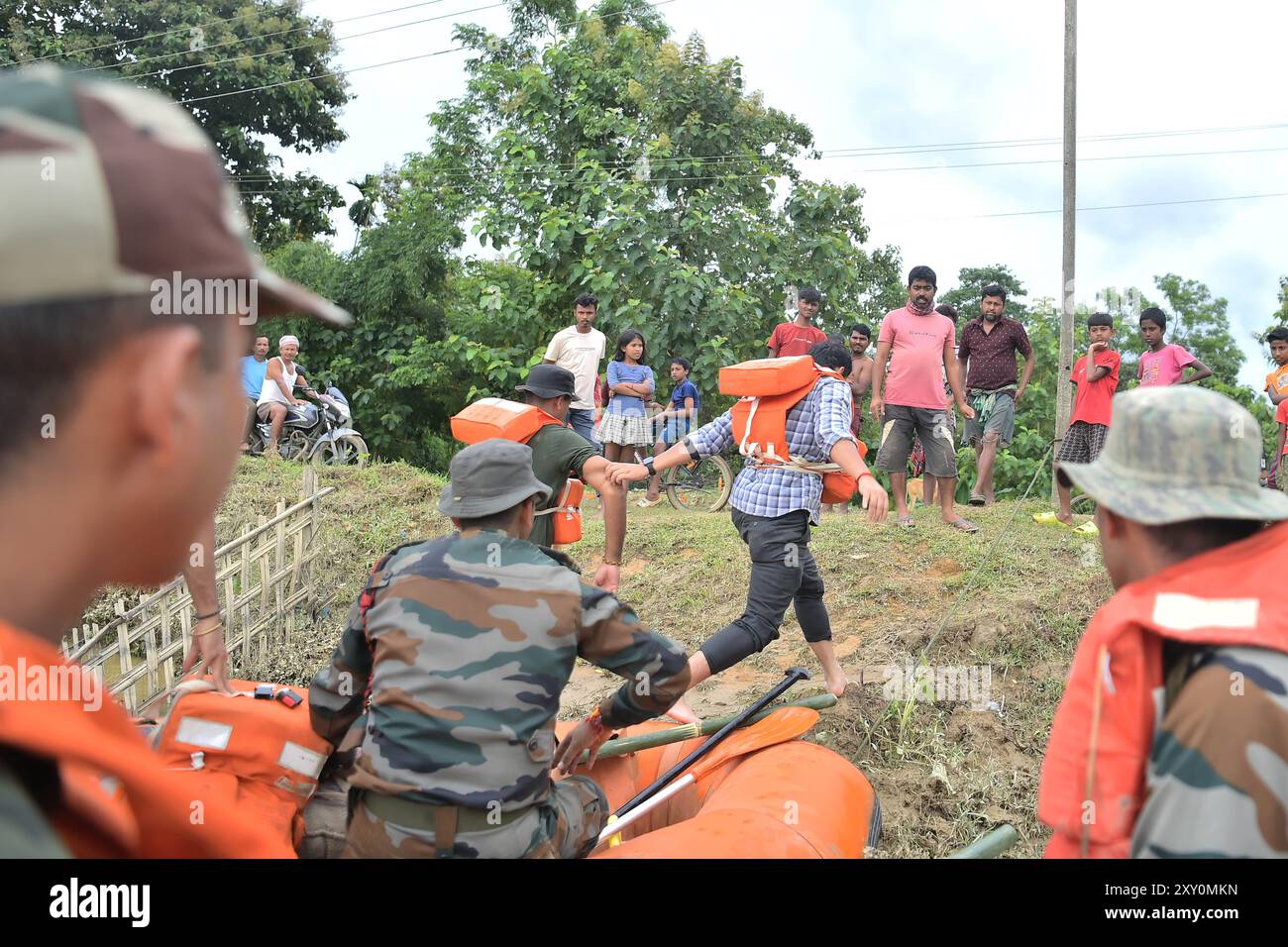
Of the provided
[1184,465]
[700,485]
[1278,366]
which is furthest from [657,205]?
[1184,465]

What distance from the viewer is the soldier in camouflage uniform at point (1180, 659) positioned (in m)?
1.43

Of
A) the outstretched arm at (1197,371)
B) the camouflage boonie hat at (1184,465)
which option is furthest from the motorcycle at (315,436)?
the camouflage boonie hat at (1184,465)

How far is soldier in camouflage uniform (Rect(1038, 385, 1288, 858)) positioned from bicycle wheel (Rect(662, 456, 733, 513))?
8968 mm

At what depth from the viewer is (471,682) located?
8.23ft

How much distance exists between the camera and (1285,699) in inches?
55.6

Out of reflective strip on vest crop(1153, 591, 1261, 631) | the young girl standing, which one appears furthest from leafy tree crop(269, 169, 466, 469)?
reflective strip on vest crop(1153, 591, 1261, 631)

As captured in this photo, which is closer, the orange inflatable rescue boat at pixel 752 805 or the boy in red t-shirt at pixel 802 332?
the orange inflatable rescue boat at pixel 752 805

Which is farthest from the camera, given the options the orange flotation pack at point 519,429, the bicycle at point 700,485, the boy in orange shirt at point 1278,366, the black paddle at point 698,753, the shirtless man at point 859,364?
the bicycle at point 700,485

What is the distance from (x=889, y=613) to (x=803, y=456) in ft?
8.01

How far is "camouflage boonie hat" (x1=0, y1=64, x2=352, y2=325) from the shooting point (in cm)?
72

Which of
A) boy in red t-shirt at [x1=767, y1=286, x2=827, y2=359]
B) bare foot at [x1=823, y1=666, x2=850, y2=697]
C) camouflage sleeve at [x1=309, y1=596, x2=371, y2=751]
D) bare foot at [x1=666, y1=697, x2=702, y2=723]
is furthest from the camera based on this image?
boy in red t-shirt at [x1=767, y1=286, x2=827, y2=359]

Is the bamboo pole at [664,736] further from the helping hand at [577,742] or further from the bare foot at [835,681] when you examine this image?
the bare foot at [835,681]

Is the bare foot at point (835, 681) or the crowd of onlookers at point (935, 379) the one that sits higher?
the crowd of onlookers at point (935, 379)

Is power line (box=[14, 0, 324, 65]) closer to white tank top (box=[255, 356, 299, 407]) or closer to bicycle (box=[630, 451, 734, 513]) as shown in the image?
white tank top (box=[255, 356, 299, 407])
